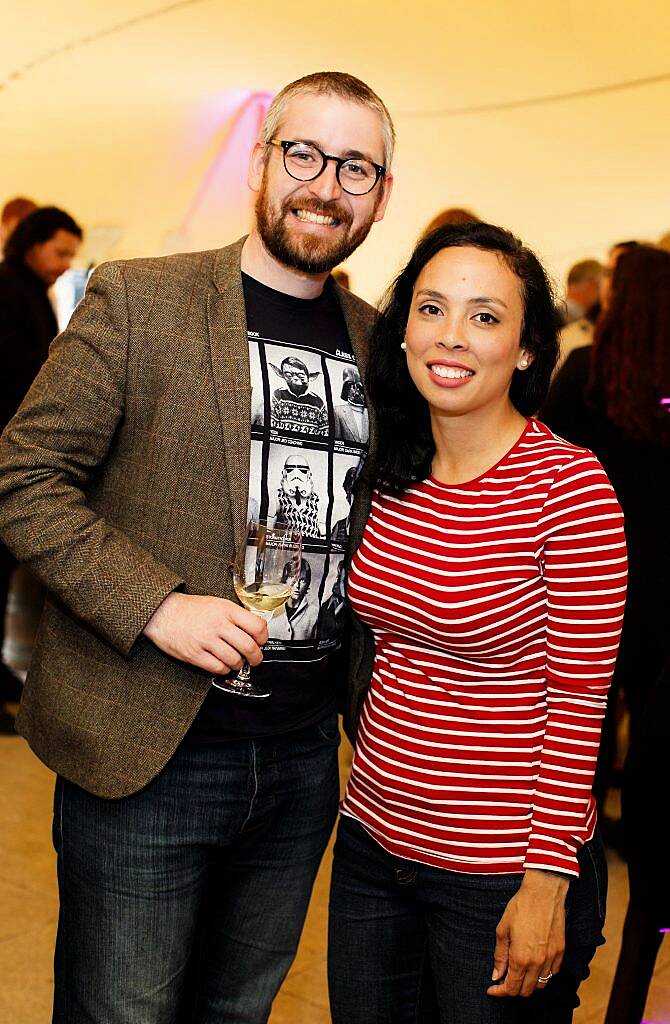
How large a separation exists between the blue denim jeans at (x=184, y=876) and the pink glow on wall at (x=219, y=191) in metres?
5.88

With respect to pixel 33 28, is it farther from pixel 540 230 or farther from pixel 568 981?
pixel 568 981

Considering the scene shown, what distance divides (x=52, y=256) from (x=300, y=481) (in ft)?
9.81

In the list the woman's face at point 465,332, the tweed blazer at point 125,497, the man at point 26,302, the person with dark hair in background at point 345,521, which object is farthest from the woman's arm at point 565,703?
the man at point 26,302

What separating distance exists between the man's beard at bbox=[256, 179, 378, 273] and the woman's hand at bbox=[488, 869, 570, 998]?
0.91m

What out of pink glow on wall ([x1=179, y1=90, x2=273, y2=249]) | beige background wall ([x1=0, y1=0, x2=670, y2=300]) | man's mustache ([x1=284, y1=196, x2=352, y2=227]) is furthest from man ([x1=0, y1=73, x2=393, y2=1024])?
pink glow on wall ([x1=179, y1=90, x2=273, y2=249])

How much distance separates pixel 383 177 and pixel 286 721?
2.76 feet

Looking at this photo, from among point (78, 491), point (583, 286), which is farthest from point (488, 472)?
point (583, 286)

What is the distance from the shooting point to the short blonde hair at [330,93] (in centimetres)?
174

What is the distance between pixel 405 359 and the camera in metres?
1.83

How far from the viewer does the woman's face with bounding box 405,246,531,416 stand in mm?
1674

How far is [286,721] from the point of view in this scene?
5.59 feet

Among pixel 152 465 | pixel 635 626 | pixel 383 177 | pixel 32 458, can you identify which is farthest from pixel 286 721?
pixel 635 626

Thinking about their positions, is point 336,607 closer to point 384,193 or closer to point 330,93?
point 384,193

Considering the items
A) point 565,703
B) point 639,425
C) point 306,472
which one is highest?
point 639,425
